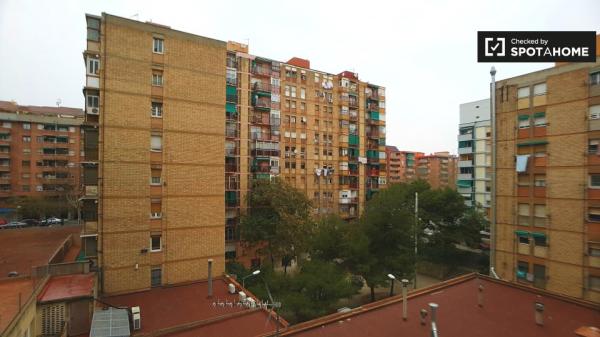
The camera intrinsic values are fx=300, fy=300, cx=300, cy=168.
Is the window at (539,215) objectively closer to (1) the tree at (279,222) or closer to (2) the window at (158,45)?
(1) the tree at (279,222)

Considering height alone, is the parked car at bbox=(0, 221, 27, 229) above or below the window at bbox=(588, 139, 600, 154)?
below

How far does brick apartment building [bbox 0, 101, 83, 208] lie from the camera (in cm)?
4872

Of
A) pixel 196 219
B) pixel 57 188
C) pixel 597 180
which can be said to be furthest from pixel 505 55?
pixel 57 188

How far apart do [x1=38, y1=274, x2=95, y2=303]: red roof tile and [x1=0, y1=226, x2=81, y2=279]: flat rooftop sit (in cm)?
364

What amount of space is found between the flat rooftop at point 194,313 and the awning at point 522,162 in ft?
65.8

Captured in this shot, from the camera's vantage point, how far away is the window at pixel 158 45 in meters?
17.7

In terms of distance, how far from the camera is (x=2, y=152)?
48438 millimetres

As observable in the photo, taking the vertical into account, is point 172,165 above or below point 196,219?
above

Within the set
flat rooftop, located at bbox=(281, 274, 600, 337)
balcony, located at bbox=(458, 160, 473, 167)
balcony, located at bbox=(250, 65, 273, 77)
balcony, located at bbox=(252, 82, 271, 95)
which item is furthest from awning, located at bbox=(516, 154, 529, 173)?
balcony, located at bbox=(250, 65, 273, 77)

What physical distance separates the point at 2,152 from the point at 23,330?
2201 inches

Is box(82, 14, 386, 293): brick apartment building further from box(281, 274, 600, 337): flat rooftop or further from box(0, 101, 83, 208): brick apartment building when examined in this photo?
box(0, 101, 83, 208): brick apartment building

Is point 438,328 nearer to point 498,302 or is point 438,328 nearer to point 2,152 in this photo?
point 498,302

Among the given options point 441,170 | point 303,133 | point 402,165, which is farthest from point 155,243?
point 402,165

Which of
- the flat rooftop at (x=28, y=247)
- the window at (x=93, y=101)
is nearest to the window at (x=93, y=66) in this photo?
the window at (x=93, y=101)
